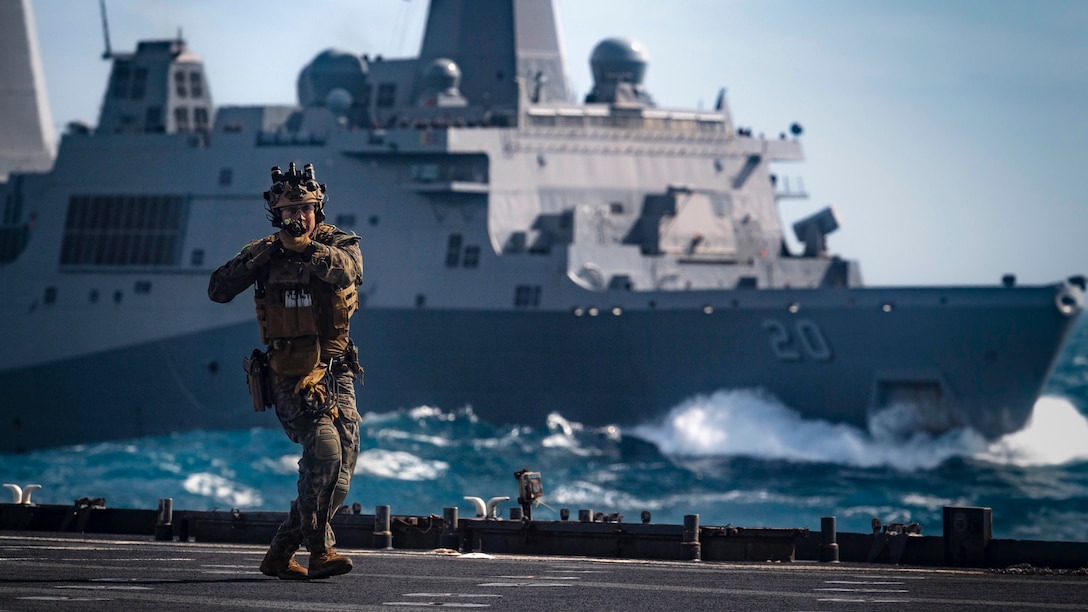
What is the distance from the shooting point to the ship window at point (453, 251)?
109 ft

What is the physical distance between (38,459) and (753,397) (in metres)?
16.7

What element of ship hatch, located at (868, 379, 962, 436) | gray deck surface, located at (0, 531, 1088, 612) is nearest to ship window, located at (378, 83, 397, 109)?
ship hatch, located at (868, 379, 962, 436)

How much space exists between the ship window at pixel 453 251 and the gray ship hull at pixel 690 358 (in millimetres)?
1034

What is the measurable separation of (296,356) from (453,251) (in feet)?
80.7

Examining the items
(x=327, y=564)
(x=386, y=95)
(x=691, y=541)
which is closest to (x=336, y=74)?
(x=386, y=95)

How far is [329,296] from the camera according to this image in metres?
8.83

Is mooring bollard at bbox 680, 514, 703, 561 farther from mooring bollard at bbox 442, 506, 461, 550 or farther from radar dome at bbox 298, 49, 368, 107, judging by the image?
radar dome at bbox 298, 49, 368, 107

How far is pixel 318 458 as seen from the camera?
877cm

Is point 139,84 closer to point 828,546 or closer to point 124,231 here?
point 124,231

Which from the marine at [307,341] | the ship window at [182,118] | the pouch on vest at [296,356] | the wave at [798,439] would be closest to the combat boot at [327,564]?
the marine at [307,341]

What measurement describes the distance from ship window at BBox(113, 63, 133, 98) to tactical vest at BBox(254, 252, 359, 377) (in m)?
31.6

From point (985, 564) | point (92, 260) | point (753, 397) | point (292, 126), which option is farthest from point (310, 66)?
point (985, 564)

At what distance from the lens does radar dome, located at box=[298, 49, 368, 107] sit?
124 ft

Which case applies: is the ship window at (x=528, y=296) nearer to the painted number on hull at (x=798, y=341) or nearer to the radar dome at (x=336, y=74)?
the painted number on hull at (x=798, y=341)
